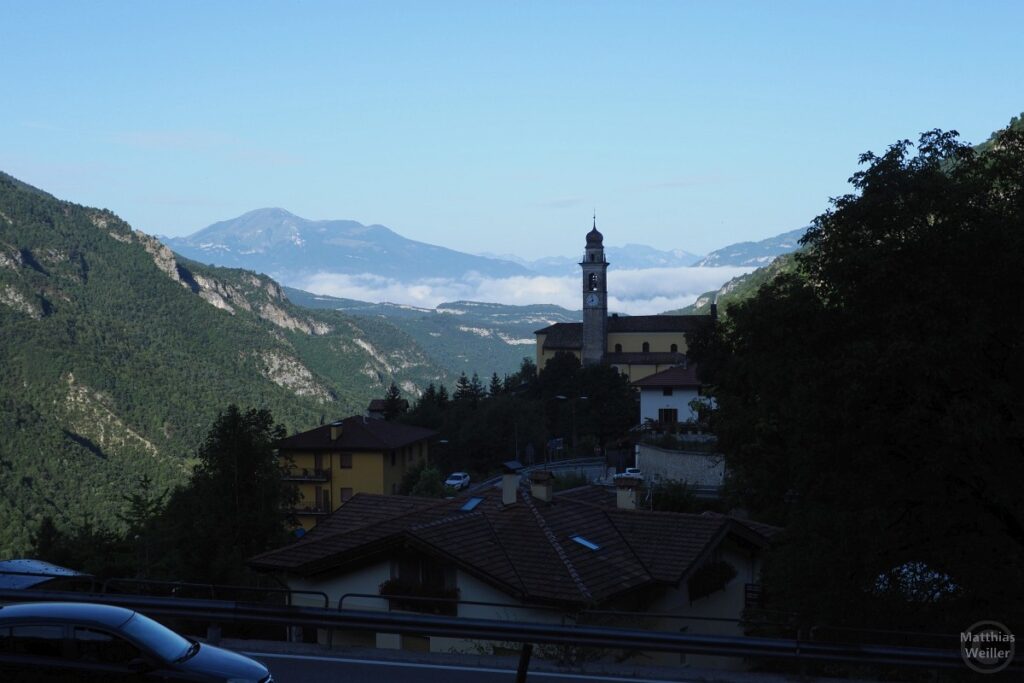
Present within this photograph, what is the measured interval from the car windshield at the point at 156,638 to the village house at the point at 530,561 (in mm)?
10275

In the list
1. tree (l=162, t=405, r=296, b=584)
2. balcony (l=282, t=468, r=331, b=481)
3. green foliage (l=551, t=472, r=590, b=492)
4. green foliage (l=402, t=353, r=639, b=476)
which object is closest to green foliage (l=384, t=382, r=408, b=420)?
green foliage (l=402, t=353, r=639, b=476)

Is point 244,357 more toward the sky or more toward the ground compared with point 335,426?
more toward the sky

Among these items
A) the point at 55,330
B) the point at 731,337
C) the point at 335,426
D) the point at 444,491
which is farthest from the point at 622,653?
the point at 55,330

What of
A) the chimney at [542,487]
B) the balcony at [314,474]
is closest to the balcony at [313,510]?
the balcony at [314,474]

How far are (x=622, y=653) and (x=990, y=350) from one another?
25.5ft

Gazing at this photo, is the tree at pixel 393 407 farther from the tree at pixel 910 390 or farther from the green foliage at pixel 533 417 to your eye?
the tree at pixel 910 390

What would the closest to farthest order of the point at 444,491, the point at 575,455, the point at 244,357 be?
the point at 444,491, the point at 575,455, the point at 244,357

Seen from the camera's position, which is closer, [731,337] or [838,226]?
[838,226]

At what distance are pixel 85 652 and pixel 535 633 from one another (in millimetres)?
4378

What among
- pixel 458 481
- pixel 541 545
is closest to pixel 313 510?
pixel 458 481

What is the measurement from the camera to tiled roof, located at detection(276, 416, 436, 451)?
73062 mm

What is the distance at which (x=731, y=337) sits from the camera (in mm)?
26203

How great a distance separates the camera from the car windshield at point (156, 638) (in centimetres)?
995

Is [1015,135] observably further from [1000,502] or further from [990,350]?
[1000,502]
